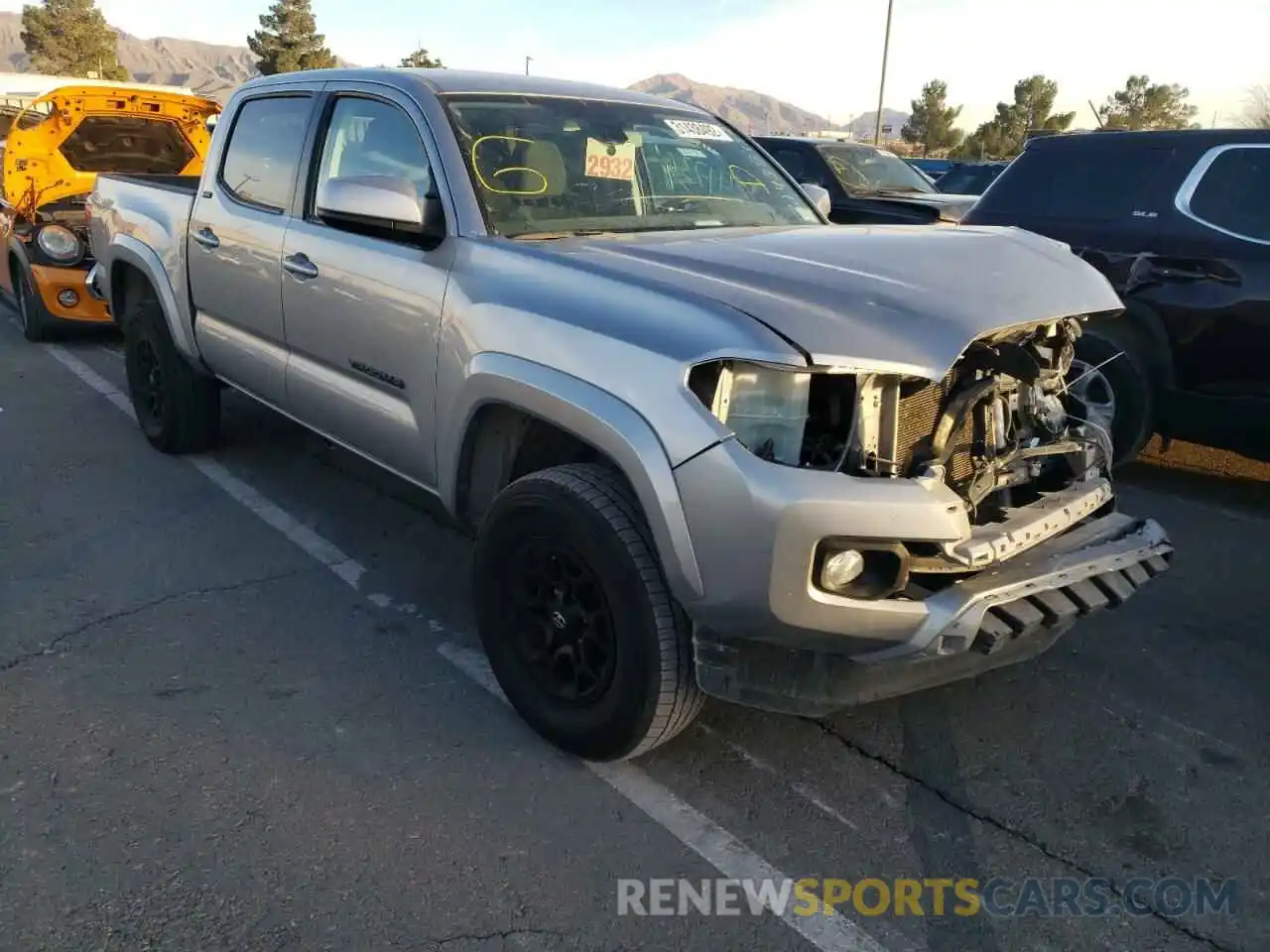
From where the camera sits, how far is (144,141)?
9.74 m

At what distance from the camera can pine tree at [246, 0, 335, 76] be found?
49281 mm

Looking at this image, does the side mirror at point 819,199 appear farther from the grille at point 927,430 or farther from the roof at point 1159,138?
the roof at point 1159,138

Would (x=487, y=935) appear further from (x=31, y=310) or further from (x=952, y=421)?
(x=31, y=310)

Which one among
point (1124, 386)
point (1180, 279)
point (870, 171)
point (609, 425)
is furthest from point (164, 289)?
point (870, 171)

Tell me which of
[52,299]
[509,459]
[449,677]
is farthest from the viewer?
[52,299]

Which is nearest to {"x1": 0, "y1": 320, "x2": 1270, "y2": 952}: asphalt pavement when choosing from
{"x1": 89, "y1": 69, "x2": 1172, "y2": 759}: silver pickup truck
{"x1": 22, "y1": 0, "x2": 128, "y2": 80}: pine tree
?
{"x1": 89, "y1": 69, "x2": 1172, "y2": 759}: silver pickup truck

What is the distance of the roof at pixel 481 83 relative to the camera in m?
3.81

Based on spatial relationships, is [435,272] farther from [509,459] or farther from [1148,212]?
[1148,212]

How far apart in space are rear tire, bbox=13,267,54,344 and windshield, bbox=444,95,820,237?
6244 millimetres

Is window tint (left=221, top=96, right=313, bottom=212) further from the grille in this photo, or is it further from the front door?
the grille

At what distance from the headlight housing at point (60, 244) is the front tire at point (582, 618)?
263 inches

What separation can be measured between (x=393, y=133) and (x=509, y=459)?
136cm

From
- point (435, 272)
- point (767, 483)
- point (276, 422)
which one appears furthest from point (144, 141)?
point (767, 483)

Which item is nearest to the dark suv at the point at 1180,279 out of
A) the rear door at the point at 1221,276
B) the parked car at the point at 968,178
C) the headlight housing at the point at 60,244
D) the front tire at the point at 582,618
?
the rear door at the point at 1221,276
